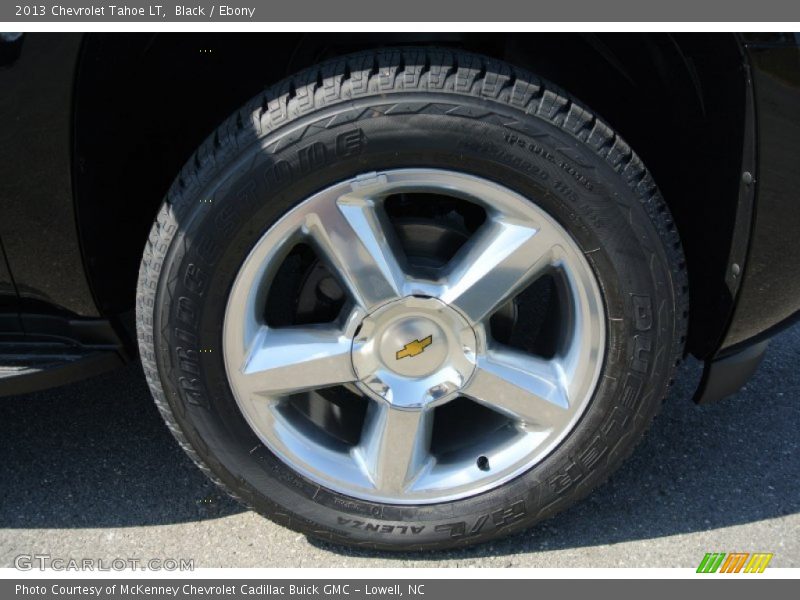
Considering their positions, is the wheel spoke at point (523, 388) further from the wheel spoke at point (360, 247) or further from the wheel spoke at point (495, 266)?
the wheel spoke at point (360, 247)

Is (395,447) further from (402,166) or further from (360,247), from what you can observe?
(402,166)

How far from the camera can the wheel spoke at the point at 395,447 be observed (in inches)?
70.7

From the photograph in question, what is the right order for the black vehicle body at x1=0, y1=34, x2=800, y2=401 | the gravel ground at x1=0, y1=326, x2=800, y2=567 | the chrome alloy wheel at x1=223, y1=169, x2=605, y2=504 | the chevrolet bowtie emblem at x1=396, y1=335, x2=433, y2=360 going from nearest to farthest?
the black vehicle body at x1=0, y1=34, x2=800, y2=401
the chrome alloy wheel at x1=223, y1=169, x2=605, y2=504
the chevrolet bowtie emblem at x1=396, y1=335, x2=433, y2=360
the gravel ground at x1=0, y1=326, x2=800, y2=567

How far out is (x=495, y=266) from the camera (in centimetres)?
167

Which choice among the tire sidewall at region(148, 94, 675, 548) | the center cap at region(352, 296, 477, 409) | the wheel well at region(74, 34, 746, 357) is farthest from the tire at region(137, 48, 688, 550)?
the center cap at region(352, 296, 477, 409)

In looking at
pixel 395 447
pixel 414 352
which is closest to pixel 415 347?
pixel 414 352

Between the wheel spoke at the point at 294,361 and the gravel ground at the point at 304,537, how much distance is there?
18.0 inches

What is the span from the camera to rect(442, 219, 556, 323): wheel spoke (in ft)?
5.40

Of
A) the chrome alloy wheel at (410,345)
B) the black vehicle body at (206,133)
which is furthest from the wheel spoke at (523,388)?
the black vehicle body at (206,133)

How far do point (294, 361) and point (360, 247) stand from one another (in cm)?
30

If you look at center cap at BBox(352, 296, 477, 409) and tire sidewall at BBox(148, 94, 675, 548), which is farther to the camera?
center cap at BBox(352, 296, 477, 409)

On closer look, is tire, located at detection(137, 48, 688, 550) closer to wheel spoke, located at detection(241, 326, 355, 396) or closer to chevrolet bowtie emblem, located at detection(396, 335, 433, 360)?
wheel spoke, located at detection(241, 326, 355, 396)
